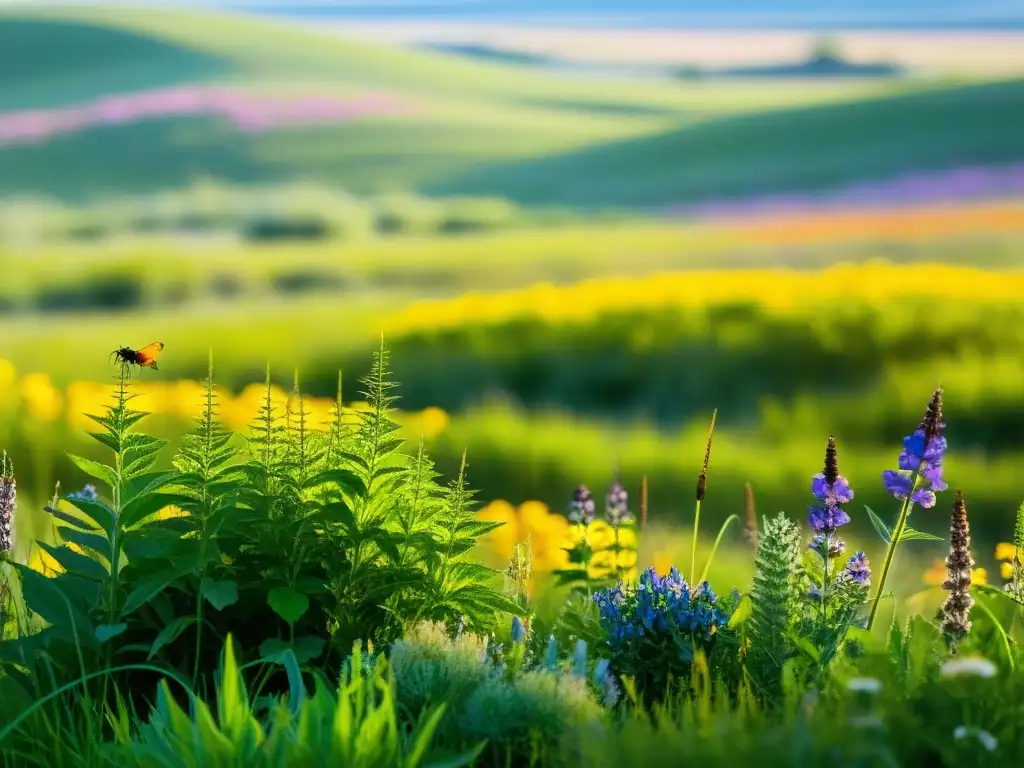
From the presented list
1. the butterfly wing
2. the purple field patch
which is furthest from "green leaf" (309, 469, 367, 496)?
the purple field patch

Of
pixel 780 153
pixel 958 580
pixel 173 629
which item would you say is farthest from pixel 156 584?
pixel 780 153

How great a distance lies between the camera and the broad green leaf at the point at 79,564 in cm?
298

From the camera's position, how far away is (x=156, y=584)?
2.77 metres

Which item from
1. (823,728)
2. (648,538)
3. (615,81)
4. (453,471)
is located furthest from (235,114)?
(823,728)

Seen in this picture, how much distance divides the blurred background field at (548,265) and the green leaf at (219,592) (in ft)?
6.46

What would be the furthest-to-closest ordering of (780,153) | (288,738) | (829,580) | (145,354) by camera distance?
1. (780,153)
2. (145,354)
3. (829,580)
4. (288,738)

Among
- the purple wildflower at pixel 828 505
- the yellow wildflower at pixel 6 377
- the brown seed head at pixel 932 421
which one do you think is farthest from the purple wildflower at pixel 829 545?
the yellow wildflower at pixel 6 377

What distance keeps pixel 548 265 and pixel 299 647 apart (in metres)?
7.43

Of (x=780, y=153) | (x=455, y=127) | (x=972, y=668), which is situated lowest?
(x=972, y=668)

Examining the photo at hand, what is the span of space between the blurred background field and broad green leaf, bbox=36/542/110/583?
1.76 m

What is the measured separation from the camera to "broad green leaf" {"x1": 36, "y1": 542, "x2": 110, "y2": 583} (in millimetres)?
2984

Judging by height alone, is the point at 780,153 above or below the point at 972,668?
above

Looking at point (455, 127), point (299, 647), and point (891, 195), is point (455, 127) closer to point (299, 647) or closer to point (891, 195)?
point (891, 195)

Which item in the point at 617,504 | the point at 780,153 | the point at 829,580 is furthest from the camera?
the point at 780,153
